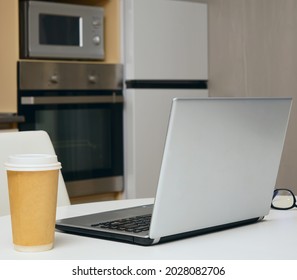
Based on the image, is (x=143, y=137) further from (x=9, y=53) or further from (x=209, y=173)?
(x=209, y=173)

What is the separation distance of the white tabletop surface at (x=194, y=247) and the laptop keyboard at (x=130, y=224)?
0.05m

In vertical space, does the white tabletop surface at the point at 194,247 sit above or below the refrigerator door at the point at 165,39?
below

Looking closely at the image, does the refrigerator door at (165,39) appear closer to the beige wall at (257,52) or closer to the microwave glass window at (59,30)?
the beige wall at (257,52)

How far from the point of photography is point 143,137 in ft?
10.3

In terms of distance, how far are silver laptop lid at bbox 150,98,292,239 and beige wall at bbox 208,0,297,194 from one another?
65.0 inches

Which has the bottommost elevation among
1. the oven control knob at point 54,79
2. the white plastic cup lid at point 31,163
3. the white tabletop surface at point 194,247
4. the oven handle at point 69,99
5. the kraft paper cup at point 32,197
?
the white tabletop surface at point 194,247

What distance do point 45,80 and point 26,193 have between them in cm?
194

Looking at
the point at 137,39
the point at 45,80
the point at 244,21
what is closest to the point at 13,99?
the point at 45,80

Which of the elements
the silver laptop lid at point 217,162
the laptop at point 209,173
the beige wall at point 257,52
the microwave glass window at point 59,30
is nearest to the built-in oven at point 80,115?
the microwave glass window at point 59,30

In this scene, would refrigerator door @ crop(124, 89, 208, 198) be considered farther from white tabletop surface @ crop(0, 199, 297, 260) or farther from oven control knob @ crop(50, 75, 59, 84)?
white tabletop surface @ crop(0, 199, 297, 260)

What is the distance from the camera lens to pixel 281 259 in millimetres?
1005

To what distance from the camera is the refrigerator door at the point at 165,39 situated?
310cm

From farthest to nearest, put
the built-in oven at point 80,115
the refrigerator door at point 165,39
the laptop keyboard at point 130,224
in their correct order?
the refrigerator door at point 165,39, the built-in oven at point 80,115, the laptop keyboard at point 130,224

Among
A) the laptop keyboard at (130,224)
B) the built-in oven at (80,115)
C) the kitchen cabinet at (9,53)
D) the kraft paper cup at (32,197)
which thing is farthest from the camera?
the built-in oven at (80,115)
